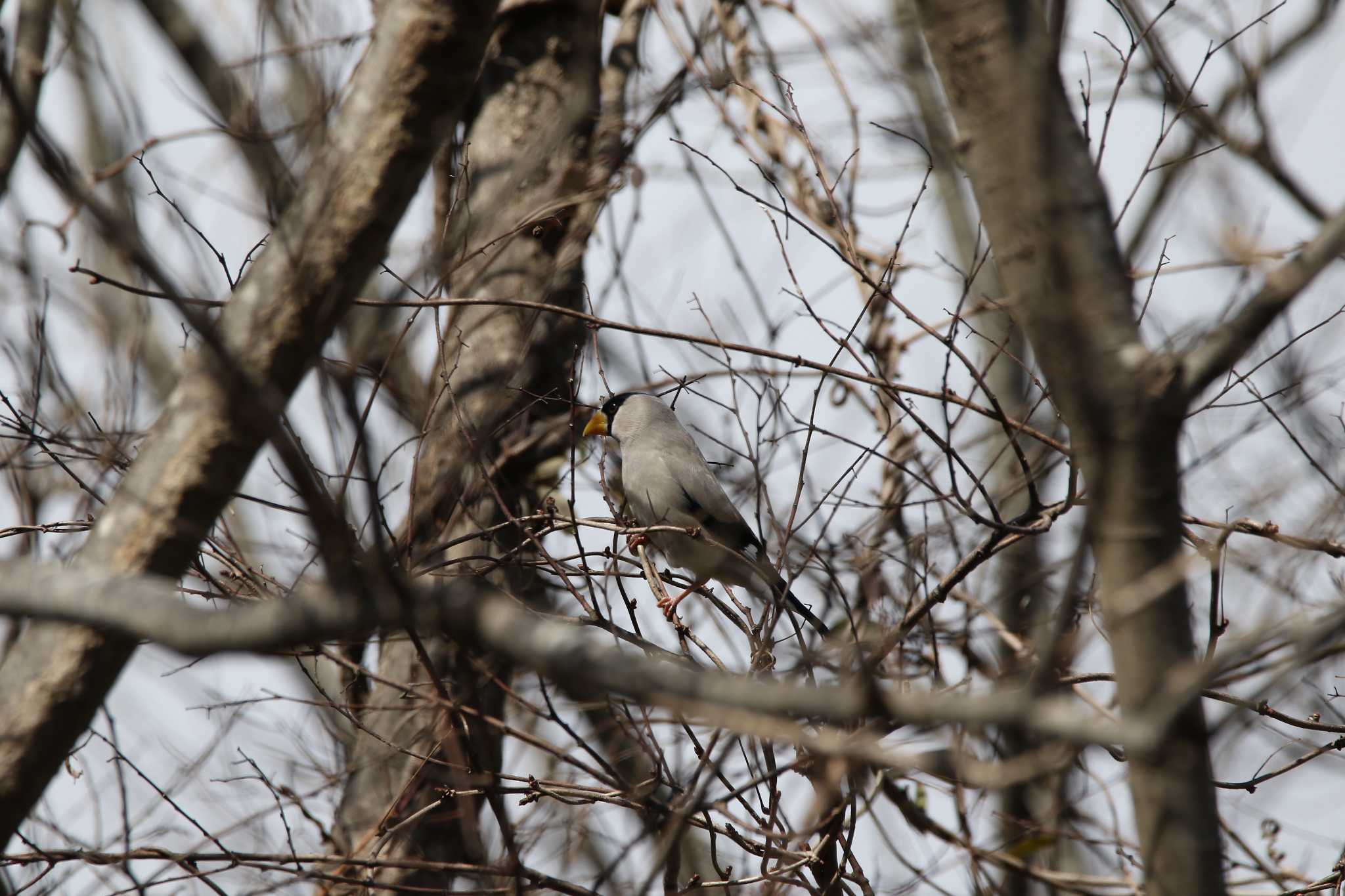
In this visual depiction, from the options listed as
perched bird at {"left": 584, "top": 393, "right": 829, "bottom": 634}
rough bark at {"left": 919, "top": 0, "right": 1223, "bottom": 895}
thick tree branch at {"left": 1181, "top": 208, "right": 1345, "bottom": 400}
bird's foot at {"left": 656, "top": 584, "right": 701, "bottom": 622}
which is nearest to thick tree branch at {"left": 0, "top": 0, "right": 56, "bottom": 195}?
perched bird at {"left": 584, "top": 393, "right": 829, "bottom": 634}

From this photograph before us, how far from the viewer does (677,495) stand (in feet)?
21.7

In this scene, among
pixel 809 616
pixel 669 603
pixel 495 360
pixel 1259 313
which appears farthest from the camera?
pixel 495 360

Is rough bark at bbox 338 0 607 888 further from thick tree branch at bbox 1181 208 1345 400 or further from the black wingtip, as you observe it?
thick tree branch at bbox 1181 208 1345 400

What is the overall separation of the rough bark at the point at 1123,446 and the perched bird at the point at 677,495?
380 centimetres

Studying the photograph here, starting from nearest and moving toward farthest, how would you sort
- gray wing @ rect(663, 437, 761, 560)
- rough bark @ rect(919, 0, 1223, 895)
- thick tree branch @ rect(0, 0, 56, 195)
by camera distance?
rough bark @ rect(919, 0, 1223, 895), thick tree branch @ rect(0, 0, 56, 195), gray wing @ rect(663, 437, 761, 560)

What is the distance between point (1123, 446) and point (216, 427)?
2.17 metres

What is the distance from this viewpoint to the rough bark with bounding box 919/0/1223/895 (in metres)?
1.94

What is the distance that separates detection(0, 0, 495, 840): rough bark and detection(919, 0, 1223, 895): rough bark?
168 centimetres

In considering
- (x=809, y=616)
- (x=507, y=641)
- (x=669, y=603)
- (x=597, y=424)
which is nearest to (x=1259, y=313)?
(x=507, y=641)

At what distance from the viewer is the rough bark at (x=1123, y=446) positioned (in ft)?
6.37

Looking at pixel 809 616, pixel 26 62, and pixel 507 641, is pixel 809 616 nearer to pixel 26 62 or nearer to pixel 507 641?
pixel 507 641

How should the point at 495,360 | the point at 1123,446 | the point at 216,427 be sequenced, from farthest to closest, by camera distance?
the point at 495,360, the point at 216,427, the point at 1123,446

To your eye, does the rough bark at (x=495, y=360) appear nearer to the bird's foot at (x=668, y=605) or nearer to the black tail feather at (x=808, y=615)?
the bird's foot at (x=668, y=605)

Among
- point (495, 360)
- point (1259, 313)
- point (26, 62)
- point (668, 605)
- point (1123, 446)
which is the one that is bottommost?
point (1123, 446)
